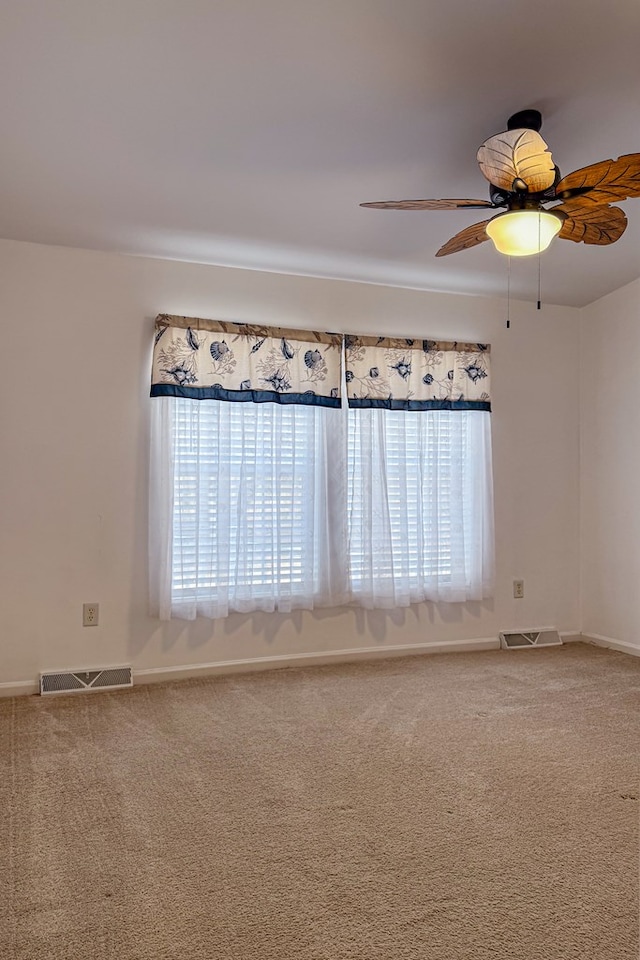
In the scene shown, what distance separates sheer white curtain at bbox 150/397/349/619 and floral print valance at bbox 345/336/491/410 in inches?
10.8

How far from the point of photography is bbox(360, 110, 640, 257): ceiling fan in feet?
7.36

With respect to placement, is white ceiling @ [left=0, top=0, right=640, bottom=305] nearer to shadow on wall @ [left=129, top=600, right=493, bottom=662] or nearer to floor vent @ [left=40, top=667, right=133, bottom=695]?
shadow on wall @ [left=129, top=600, right=493, bottom=662]

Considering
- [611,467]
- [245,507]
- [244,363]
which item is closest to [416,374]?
[244,363]

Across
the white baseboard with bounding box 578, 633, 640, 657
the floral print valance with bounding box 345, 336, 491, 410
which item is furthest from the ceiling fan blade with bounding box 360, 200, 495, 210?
the white baseboard with bounding box 578, 633, 640, 657

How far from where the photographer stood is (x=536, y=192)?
243 cm

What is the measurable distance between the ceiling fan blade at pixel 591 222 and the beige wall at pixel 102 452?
6.00 feet

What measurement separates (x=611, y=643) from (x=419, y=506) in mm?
1642

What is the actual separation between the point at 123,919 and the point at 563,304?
4500 millimetres

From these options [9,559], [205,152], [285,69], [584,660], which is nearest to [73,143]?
[205,152]

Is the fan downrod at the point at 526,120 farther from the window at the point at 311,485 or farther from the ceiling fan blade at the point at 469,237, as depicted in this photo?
the window at the point at 311,485

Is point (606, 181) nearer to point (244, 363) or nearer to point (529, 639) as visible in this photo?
point (244, 363)

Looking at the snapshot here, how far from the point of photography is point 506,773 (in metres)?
2.61

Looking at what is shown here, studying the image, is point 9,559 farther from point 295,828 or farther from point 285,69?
point 285,69

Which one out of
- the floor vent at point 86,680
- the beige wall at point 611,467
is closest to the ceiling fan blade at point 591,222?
the beige wall at point 611,467
